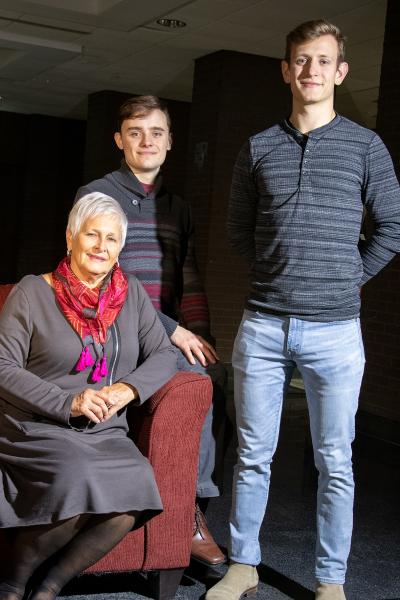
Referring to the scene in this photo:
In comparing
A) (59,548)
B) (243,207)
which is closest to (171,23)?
(243,207)

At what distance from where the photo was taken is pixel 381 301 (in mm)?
6379

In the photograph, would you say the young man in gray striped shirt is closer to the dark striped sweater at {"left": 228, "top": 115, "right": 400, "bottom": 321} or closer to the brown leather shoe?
the dark striped sweater at {"left": 228, "top": 115, "right": 400, "bottom": 321}

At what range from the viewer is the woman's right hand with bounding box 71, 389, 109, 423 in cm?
257

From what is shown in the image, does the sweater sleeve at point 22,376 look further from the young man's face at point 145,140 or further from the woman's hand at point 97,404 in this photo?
the young man's face at point 145,140

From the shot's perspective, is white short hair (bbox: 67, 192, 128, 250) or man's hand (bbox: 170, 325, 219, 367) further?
man's hand (bbox: 170, 325, 219, 367)

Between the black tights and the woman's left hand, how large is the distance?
0.32m

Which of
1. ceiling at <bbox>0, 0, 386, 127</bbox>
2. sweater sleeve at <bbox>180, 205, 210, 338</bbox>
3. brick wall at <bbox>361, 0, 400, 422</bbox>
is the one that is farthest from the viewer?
ceiling at <bbox>0, 0, 386, 127</bbox>

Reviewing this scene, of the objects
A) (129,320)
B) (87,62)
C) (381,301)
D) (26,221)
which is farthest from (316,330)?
(26,221)

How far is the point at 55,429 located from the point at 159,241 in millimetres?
867

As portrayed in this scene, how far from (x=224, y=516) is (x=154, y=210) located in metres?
1.58

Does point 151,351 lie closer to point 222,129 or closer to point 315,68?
point 315,68

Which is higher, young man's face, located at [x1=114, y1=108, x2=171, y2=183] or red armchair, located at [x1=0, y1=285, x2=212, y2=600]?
young man's face, located at [x1=114, y1=108, x2=171, y2=183]

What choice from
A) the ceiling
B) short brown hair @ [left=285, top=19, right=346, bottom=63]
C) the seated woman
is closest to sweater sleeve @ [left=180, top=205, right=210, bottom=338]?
the seated woman

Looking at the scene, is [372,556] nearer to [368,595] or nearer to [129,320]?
[368,595]
